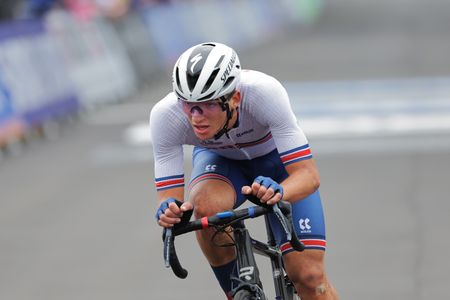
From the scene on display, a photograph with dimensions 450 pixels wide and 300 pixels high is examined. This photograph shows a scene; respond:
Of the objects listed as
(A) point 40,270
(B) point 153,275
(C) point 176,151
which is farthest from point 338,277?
(C) point 176,151

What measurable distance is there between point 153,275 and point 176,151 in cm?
325

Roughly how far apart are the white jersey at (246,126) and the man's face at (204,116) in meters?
0.27

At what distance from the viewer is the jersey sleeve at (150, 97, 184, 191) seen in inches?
200

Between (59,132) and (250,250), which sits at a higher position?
(59,132)

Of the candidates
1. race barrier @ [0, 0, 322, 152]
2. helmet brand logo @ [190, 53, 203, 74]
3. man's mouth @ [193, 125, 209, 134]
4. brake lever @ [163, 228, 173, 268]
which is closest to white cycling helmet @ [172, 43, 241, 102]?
helmet brand logo @ [190, 53, 203, 74]

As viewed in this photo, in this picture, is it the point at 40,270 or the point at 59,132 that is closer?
the point at 40,270

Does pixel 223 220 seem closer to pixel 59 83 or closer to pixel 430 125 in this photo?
pixel 430 125

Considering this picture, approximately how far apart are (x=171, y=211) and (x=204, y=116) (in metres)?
0.44

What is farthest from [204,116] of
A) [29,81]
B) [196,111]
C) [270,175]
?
[29,81]

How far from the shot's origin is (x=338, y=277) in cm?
789

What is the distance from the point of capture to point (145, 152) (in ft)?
43.9

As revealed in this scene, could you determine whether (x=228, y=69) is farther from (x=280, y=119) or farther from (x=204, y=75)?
(x=280, y=119)

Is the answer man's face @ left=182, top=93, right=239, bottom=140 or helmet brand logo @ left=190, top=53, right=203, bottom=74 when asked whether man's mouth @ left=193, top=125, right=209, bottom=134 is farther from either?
helmet brand logo @ left=190, top=53, right=203, bottom=74

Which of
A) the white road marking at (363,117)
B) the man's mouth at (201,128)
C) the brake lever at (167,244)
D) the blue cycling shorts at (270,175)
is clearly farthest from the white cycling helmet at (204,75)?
the white road marking at (363,117)
